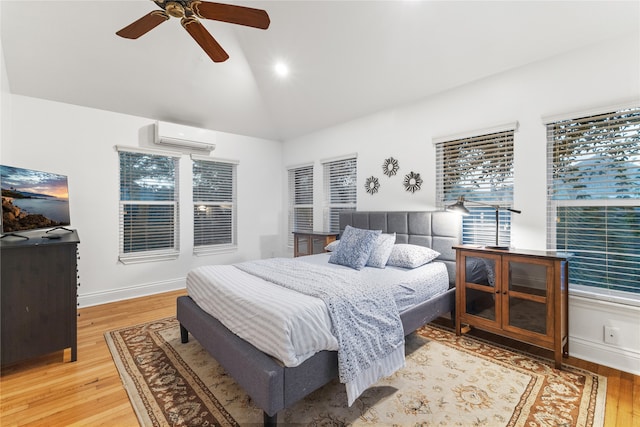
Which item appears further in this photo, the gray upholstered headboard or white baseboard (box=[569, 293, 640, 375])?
the gray upholstered headboard

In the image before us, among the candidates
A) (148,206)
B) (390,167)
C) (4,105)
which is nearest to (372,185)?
(390,167)

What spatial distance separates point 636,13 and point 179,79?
15.2ft

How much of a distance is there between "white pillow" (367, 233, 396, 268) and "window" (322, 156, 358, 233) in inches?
58.7

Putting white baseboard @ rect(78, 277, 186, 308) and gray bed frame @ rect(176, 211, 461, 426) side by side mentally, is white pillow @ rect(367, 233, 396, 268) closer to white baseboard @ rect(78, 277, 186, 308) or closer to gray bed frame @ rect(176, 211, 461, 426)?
gray bed frame @ rect(176, 211, 461, 426)

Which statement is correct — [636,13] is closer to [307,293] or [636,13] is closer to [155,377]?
[307,293]

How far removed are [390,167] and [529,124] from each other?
1.61 m

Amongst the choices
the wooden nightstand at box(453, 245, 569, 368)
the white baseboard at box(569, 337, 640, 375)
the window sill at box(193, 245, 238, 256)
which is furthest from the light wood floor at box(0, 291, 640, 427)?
the window sill at box(193, 245, 238, 256)

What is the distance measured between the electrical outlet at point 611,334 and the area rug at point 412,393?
347 mm

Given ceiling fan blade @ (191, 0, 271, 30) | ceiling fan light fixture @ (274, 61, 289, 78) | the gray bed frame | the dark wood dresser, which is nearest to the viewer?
the gray bed frame

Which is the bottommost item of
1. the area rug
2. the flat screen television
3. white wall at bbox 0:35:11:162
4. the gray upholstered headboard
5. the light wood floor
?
the light wood floor

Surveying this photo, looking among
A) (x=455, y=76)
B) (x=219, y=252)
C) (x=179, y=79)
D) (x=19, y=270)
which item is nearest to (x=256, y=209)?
(x=219, y=252)

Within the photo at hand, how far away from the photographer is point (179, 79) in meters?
3.81

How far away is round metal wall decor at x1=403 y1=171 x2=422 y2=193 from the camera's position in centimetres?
365

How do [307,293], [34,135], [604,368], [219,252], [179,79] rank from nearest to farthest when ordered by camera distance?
[307,293]
[604,368]
[34,135]
[179,79]
[219,252]
